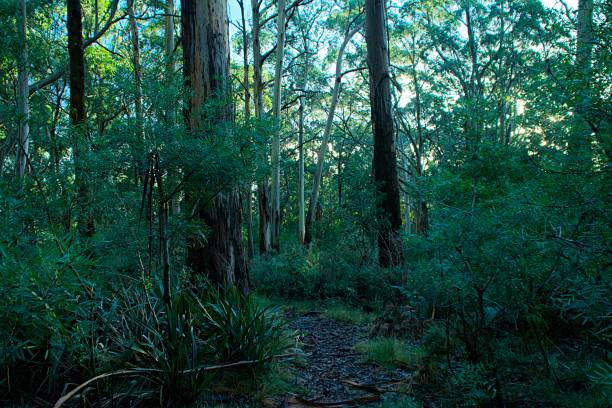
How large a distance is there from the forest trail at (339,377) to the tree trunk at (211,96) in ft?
3.87

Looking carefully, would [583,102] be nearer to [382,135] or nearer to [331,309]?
[331,309]

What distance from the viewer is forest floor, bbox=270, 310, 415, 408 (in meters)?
3.42

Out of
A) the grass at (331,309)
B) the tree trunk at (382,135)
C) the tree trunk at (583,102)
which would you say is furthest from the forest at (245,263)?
the tree trunk at (382,135)

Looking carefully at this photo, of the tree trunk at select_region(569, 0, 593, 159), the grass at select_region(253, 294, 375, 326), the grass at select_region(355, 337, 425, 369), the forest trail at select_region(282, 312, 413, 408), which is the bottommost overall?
the grass at select_region(253, 294, 375, 326)

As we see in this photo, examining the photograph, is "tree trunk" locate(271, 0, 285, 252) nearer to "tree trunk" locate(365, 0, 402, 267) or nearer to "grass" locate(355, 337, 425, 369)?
"tree trunk" locate(365, 0, 402, 267)

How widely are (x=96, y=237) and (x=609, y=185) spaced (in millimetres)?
3114

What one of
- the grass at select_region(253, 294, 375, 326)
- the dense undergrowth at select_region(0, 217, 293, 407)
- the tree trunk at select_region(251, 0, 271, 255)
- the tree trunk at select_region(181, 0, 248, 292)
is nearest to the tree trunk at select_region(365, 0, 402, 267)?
the grass at select_region(253, 294, 375, 326)

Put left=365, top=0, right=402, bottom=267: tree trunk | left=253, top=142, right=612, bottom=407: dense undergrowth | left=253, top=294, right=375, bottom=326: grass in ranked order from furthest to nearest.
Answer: left=365, top=0, right=402, bottom=267: tree trunk → left=253, top=294, right=375, bottom=326: grass → left=253, top=142, right=612, bottom=407: dense undergrowth

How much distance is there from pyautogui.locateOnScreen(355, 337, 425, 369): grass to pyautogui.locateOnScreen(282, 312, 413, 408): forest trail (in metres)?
0.08

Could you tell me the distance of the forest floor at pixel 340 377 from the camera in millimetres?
3422

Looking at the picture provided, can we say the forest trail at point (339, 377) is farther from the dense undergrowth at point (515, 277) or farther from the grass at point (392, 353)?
the dense undergrowth at point (515, 277)

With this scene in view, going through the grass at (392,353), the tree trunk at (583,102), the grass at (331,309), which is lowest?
the grass at (331,309)

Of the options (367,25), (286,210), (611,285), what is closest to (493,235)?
(611,285)

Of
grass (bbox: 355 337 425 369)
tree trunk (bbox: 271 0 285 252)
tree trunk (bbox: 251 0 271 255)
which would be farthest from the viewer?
tree trunk (bbox: 251 0 271 255)
